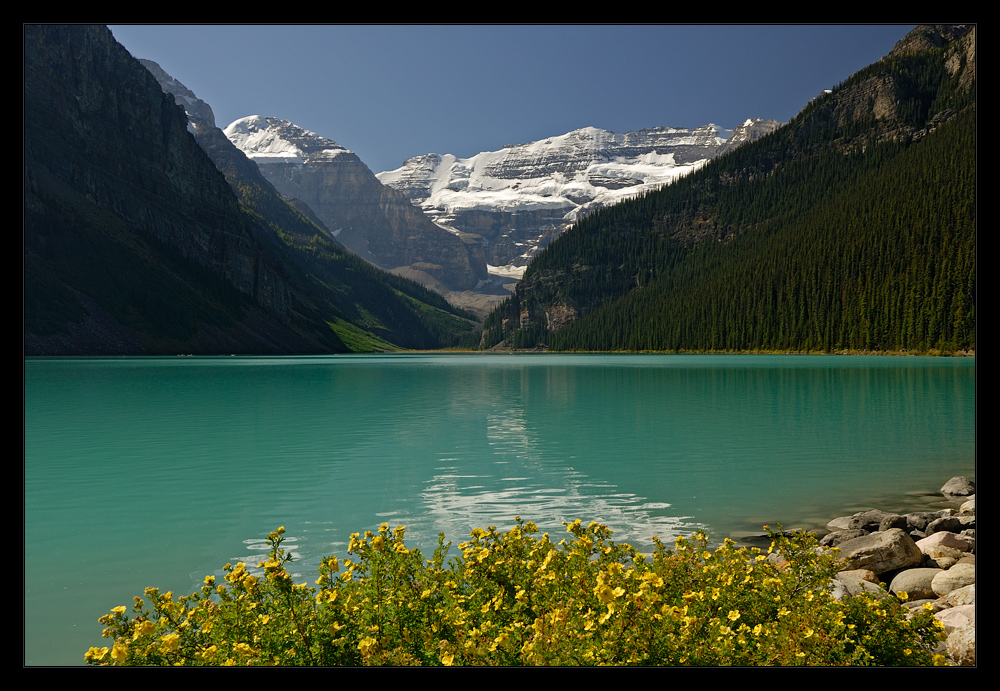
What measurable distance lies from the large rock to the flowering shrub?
4.75m

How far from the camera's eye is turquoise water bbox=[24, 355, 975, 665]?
528 inches

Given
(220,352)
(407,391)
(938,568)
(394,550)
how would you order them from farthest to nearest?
1. (220,352)
2. (407,391)
3. (938,568)
4. (394,550)

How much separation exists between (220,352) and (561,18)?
212771 mm

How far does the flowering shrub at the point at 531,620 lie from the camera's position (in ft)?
18.4

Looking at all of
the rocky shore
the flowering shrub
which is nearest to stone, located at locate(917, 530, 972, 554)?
the rocky shore

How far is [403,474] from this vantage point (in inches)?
850

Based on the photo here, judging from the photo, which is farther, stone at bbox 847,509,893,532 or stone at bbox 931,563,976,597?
stone at bbox 847,509,893,532

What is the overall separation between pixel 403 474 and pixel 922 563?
15481 millimetres

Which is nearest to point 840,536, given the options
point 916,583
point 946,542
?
point 946,542

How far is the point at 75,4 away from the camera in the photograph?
16.2 ft

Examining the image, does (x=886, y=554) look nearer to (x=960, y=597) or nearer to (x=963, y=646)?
(x=960, y=597)

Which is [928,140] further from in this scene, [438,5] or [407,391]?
[438,5]

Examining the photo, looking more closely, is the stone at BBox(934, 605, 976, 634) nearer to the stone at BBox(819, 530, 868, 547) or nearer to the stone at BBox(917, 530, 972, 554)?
the stone at BBox(917, 530, 972, 554)

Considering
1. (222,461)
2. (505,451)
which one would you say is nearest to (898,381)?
(505,451)
